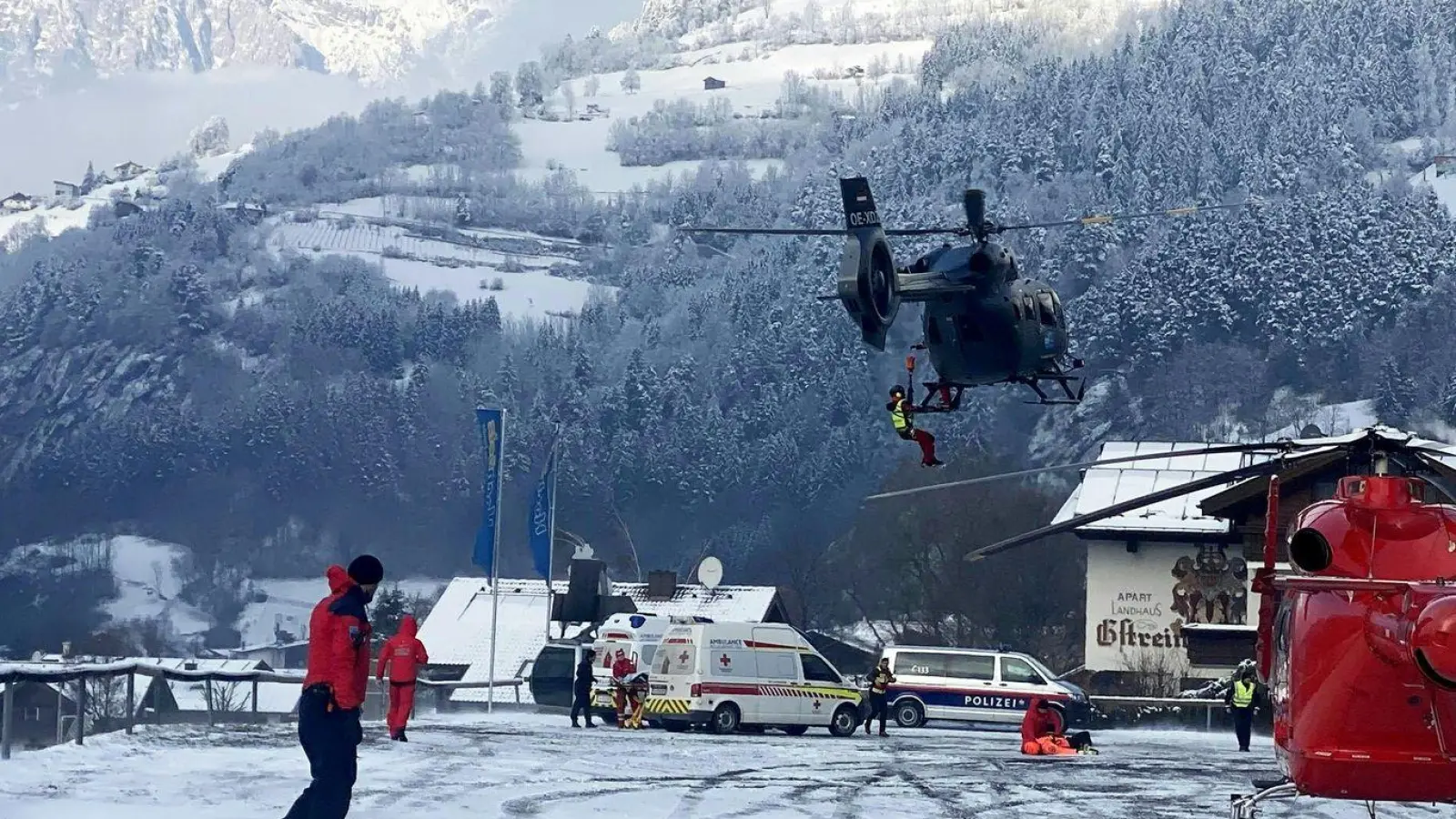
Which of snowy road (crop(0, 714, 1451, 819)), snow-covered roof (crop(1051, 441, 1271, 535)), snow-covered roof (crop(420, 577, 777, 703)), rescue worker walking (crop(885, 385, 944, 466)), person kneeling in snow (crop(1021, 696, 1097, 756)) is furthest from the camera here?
snow-covered roof (crop(420, 577, 777, 703))

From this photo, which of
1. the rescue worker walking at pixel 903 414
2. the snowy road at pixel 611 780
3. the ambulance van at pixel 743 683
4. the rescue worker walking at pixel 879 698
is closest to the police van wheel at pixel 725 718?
the ambulance van at pixel 743 683

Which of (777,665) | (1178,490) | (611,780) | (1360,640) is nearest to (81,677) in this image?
(611,780)

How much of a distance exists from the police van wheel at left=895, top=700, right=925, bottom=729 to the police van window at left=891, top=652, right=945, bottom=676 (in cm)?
72

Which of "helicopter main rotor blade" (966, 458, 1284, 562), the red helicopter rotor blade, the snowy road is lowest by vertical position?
the snowy road

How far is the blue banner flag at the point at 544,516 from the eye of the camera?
51.5 m

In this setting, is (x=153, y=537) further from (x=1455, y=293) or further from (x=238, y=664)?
(x=1455, y=293)

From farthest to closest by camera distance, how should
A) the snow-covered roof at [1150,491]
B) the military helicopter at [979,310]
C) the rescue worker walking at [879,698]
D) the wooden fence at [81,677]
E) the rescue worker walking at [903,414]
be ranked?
the snow-covered roof at [1150,491]
the rescue worker walking at [879,698]
the military helicopter at [979,310]
the rescue worker walking at [903,414]
the wooden fence at [81,677]

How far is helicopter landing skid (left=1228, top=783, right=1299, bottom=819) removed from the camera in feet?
57.3

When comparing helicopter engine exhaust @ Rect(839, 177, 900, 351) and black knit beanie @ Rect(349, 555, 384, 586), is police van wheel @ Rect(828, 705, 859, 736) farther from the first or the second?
black knit beanie @ Rect(349, 555, 384, 586)

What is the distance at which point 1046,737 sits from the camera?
37000mm

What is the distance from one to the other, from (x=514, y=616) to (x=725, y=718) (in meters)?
42.9

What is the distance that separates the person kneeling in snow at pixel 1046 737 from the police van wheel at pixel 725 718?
5.89 meters

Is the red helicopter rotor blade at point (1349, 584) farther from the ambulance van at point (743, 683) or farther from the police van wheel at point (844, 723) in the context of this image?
the police van wheel at point (844, 723)

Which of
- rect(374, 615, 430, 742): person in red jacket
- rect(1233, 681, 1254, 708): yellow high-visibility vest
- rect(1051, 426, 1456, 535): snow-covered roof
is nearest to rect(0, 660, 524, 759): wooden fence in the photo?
rect(374, 615, 430, 742): person in red jacket
